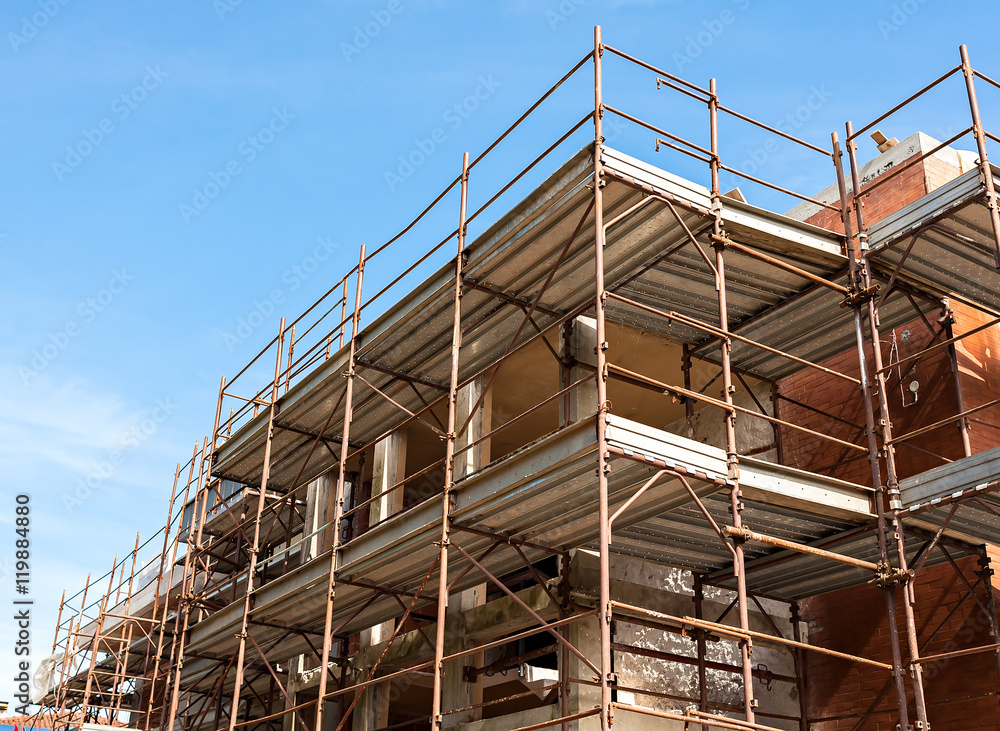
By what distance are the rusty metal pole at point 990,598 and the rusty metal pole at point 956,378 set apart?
1136 millimetres

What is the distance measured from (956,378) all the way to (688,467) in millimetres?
4686

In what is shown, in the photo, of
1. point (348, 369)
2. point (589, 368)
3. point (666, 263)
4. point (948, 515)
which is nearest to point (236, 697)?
point (348, 369)

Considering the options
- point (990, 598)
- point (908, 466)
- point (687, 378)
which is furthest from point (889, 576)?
point (687, 378)

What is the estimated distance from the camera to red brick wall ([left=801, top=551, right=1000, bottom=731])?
37.1 feet

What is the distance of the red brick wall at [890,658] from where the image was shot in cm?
1130

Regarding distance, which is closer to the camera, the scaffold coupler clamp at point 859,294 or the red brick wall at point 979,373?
the scaffold coupler clamp at point 859,294

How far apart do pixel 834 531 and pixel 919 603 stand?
180cm

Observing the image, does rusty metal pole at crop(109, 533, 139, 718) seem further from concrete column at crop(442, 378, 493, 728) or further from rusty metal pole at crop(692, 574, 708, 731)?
rusty metal pole at crop(692, 574, 708, 731)

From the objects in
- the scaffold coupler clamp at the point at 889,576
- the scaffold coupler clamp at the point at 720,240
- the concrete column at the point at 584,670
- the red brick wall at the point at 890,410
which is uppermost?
the scaffold coupler clamp at the point at 720,240

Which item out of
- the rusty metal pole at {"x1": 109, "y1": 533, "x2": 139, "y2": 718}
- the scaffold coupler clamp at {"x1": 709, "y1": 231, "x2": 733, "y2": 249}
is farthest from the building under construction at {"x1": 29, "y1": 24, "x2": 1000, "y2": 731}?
the rusty metal pole at {"x1": 109, "y1": 533, "x2": 139, "y2": 718}

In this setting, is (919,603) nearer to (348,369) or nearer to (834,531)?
(834,531)

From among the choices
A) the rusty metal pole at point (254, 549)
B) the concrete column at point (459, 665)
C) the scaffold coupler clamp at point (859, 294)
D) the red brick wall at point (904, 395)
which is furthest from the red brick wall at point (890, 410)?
the rusty metal pole at point (254, 549)

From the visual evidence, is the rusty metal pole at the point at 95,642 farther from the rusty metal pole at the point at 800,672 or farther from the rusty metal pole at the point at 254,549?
the rusty metal pole at the point at 800,672

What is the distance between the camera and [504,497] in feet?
33.8
